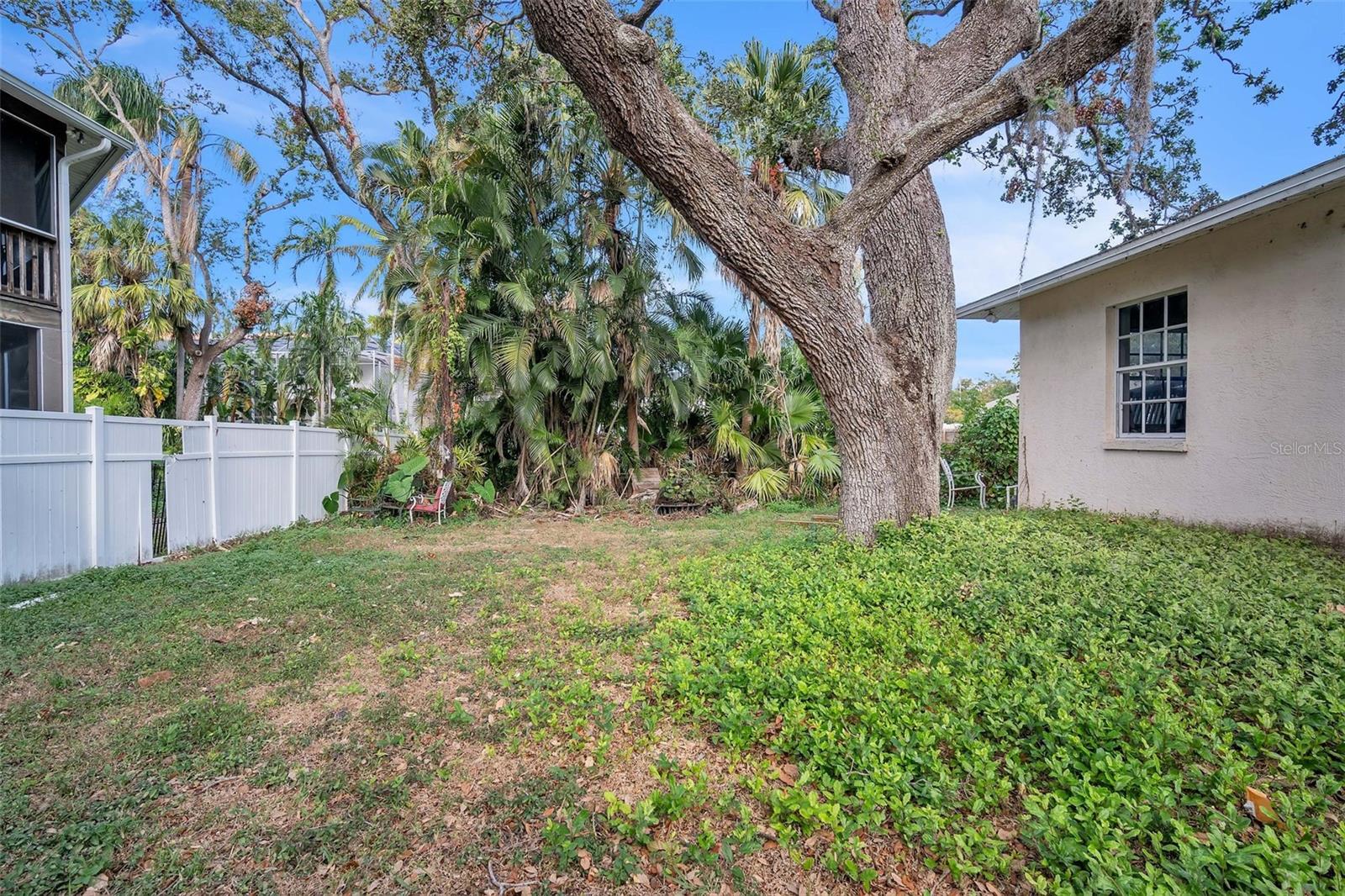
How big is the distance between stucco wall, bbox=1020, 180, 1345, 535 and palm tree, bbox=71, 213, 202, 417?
1661 cm

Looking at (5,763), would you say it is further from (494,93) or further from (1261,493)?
(1261,493)

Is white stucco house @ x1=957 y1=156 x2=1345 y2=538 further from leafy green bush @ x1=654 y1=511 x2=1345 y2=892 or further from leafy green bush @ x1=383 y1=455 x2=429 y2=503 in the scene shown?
leafy green bush @ x1=383 y1=455 x2=429 y2=503

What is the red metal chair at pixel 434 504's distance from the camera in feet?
30.6

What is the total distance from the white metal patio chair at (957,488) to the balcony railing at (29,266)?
40.2 ft

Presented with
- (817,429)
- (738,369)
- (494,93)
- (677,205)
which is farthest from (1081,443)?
(494,93)

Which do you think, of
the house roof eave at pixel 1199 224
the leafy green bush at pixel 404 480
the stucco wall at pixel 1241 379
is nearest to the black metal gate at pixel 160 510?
the leafy green bush at pixel 404 480

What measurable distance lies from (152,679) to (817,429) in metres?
10.1

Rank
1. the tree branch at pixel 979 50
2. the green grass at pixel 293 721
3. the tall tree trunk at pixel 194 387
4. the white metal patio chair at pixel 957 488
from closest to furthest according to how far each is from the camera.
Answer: the green grass at pixel 293 721
the tree branch at pixel 979 50
the white metal patio chair at pixel 957 488
the tall tree trunk at pixel 194 387

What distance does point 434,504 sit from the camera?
9438 millimetres

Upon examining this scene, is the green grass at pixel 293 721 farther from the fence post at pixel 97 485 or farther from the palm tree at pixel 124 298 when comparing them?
the palm tree at pixel 124 298

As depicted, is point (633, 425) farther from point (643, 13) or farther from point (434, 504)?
point (643, 13)

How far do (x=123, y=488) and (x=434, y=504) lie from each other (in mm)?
3877

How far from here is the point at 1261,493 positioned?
225 inches

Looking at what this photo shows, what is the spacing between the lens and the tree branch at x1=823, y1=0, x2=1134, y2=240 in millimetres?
4645
